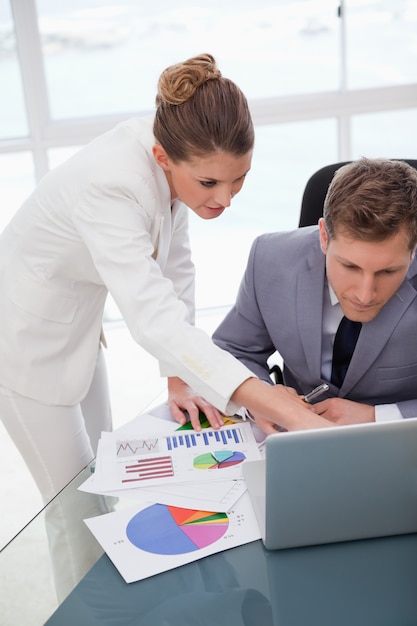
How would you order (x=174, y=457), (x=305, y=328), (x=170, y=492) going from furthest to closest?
(x=305, y=328)
(x=174, y=457)
(x=170, y=492)

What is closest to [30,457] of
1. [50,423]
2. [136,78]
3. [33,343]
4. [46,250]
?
[50,423]

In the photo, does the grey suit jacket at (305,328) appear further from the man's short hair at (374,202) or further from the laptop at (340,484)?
the laptop at (340,484)

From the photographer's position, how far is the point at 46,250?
5.96 ft

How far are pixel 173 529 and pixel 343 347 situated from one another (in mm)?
682

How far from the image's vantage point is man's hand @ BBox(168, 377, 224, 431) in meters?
1.62

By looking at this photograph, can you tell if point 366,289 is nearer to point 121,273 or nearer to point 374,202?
point 374,202

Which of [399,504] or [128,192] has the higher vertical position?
[128,192]

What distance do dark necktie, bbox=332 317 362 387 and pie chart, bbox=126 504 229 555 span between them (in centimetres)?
60

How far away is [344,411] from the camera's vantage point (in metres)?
1.63

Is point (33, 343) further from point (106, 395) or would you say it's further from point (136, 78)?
point (136, 78)

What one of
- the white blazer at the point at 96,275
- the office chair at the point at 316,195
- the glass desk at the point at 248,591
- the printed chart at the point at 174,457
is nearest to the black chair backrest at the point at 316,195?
the office chair at the point at 316,195

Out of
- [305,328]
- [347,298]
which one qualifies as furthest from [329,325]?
[347,298]

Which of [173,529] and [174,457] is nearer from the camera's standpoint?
[173,529]

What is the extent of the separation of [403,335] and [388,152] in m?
3.13
